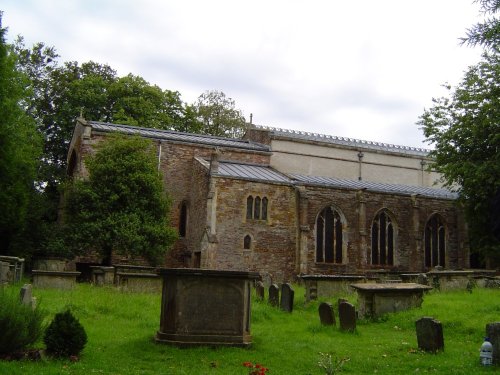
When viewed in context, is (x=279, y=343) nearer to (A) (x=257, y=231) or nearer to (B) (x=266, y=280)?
(B) (x=266, y=280)

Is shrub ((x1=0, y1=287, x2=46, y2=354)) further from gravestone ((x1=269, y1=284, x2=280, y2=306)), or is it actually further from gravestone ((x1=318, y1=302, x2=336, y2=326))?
gravestone ((x1=269, y1=284, x2=280, y2=306))

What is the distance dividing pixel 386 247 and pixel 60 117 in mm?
23902

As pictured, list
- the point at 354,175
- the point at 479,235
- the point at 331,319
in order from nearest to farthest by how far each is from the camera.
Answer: the point at 331,319, the point at 479,235, the point at 354,175

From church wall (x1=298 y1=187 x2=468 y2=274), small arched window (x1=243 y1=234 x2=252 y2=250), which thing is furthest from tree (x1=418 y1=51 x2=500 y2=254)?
small arched window (x1=243 y1=234 x2=252 y2=250)

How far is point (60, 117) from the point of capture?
41.0 m

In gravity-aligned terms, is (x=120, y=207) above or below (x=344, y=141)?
below

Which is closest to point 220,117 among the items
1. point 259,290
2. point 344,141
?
point 344,141

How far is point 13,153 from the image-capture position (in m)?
27.8

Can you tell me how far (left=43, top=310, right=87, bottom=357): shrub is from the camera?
9.55 m

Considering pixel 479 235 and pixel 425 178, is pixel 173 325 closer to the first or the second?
pixel 479 235

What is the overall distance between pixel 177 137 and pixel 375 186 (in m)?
13.0

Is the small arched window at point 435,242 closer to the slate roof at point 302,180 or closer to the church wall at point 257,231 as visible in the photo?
the slate roof at point 302,180

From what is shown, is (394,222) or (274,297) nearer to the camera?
(274,297)

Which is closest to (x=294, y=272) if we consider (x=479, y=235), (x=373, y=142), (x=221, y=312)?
(x=479, y=235)
